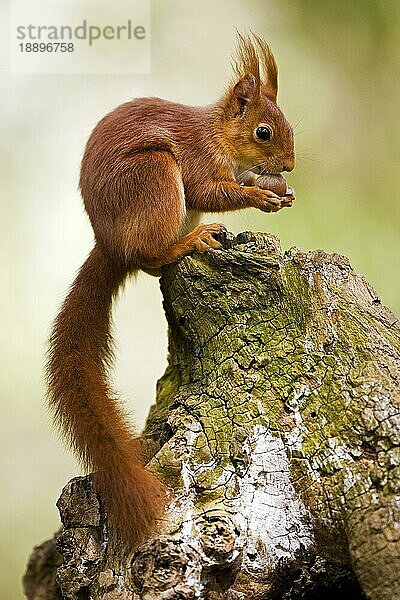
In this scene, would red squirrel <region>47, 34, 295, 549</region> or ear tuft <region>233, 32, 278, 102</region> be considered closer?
red squirrel <region>47, 34, 295, 549</region>

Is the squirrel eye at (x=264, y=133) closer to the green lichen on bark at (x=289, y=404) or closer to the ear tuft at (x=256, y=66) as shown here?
the ear tuft at (x=256, y=66)

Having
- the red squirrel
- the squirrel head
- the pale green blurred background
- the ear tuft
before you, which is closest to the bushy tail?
the red squirrel

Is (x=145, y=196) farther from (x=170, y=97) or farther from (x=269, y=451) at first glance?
(x=170, y=97)

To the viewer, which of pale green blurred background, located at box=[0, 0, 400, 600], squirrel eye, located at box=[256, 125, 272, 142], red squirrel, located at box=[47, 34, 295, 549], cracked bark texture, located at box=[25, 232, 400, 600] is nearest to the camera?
cracked bark texture, located at box=[25, 232, 400, 600]

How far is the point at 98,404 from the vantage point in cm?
145

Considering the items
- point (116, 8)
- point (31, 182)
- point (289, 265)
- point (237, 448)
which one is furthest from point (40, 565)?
point (116, 8)

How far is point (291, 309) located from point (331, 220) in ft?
4.70

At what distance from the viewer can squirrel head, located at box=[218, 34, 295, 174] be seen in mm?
1812

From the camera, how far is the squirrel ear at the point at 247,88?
5.96 ft

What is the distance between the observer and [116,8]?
303 cm

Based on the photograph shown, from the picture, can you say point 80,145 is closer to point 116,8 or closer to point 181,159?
point 116,8

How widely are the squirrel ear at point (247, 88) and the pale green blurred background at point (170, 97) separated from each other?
111cm

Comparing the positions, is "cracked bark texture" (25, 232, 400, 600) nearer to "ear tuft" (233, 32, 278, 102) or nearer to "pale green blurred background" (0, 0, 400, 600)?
"ear tuft" (233, 32, 278, 102)

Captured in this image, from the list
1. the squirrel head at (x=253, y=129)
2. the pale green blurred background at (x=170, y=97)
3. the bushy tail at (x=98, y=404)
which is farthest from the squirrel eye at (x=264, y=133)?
the pale green blurred background at (x=170, y=97)
